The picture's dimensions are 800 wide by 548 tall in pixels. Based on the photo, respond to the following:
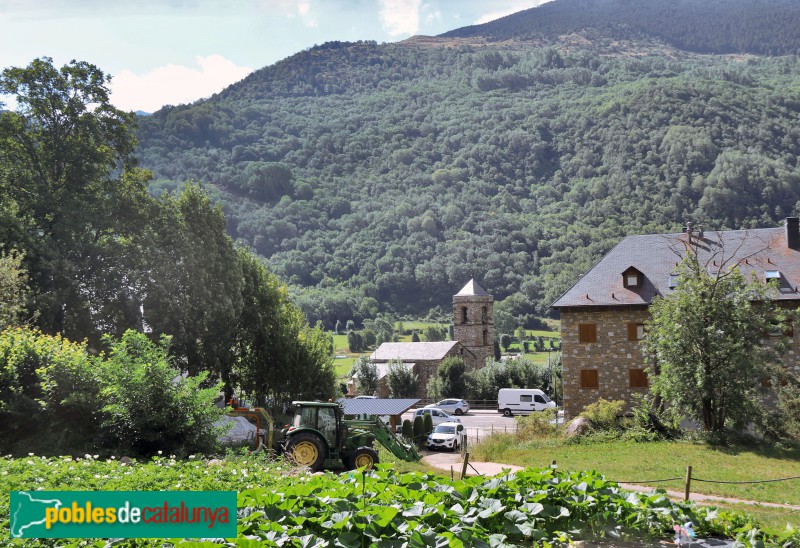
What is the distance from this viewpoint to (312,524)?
7254mm

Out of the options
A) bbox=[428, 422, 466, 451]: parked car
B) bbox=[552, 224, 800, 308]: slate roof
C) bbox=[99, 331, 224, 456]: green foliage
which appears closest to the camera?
bbox=[99, 331, 224, 456]: green foliage

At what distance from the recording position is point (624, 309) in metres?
36.4

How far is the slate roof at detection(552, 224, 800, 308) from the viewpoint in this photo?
35844mm

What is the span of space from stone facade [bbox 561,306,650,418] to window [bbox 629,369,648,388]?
124 mm

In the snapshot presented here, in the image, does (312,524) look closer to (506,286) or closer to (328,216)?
(506,286)

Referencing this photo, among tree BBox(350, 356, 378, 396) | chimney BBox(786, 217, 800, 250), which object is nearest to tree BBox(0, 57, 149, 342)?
chimney BBox(786, 217, 800, 250)

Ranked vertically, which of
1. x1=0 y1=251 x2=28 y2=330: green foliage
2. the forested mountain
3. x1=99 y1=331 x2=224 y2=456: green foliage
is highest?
the forested mountain

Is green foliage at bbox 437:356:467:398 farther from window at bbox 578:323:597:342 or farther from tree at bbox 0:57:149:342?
tree at bbox 0:57:149:342

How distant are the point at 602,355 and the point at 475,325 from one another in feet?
120

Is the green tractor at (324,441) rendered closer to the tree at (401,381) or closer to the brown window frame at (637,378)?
the brown window frame at (637,378)

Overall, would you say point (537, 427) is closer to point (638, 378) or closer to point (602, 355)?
point (602, 355)

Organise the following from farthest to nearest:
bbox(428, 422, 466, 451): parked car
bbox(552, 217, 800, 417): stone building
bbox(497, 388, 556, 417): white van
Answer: bbox(497, 388, 556, 417): white van
bbox(552, 217, 800, 417): stone building
bbox(428, 422, 466, 451): parked car

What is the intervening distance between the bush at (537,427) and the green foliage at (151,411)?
15.5 meters

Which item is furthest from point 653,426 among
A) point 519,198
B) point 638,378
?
point 519,198
